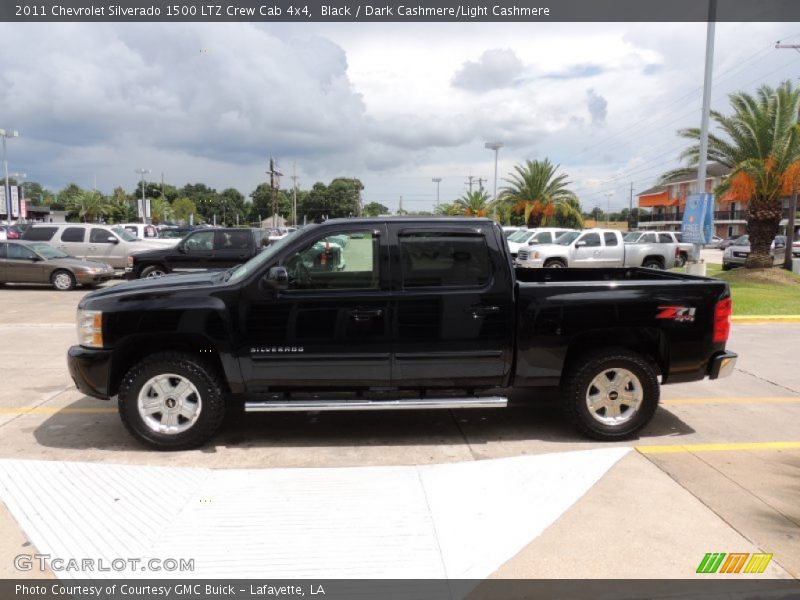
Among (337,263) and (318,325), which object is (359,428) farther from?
(337,263)

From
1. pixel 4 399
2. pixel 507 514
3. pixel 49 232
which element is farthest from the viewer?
pixel 49 232

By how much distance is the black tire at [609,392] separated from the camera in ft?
→ 16.4

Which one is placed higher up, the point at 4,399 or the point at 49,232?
the point at 49,232

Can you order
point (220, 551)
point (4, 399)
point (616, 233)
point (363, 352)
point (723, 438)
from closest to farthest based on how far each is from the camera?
point (220, 551) < point (363, 352) < point (723, 438) < point (4, 399) < point (616, 233)

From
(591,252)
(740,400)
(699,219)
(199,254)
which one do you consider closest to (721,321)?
(740,400)

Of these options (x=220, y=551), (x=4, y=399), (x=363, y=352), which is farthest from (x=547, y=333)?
(x=4, y=399)

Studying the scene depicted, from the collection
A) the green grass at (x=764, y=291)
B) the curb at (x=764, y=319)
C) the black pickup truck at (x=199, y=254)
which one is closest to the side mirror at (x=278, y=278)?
the curb at (x=764, y=319)

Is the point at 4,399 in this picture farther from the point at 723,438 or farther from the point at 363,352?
the point at 723,438

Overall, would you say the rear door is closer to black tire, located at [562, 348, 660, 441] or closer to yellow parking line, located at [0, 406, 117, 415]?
black tire, located at [562, 348, 660, 441]

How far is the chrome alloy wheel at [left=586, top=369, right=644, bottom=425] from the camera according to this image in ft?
16.5

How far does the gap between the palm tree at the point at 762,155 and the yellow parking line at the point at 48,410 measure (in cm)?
1842

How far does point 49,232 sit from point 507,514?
64.4ft

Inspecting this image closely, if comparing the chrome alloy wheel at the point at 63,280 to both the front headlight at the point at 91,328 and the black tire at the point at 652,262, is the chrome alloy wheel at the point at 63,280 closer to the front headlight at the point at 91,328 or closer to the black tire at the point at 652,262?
the front headlight at the point at 91,328

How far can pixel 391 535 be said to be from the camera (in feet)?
11.6
